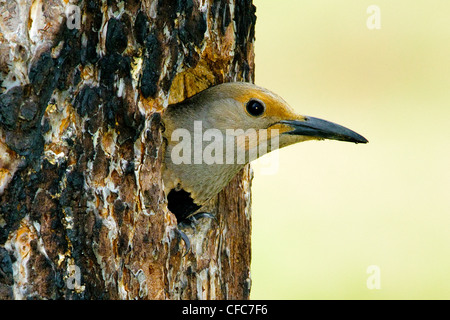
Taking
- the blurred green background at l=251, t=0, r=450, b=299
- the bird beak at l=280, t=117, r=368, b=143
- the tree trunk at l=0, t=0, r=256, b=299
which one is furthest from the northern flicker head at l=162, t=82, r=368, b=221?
the blurred green background at l=251, t=0, r=450, b=299

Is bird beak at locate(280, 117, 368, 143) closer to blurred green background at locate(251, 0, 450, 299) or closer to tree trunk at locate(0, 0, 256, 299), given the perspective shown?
tree trunk at locate(0, 0, 256, 299)

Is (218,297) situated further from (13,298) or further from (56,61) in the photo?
(56,61)

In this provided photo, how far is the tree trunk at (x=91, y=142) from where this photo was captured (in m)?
2.78

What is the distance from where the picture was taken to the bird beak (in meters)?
3.93

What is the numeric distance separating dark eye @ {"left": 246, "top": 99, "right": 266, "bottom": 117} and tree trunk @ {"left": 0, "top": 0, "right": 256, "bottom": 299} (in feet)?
1.17

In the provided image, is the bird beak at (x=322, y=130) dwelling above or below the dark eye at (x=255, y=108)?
below

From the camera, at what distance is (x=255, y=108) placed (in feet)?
12.8

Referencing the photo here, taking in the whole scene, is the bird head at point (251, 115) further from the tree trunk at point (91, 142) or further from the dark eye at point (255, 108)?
the tree trunk at point (91, 142)

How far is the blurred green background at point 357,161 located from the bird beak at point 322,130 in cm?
338

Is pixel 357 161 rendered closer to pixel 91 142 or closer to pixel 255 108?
pixel 255 108

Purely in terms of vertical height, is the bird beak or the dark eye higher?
the dark eye

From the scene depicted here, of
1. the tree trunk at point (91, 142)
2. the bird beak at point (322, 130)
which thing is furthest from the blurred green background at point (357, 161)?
the tree trunk at point (91, 142)

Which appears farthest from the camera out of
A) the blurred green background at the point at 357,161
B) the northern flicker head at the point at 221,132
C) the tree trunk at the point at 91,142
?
the blurred green background at the point at 357,161

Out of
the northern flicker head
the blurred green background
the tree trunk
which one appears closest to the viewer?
the tree trunk
